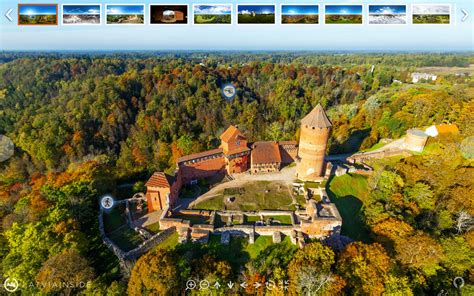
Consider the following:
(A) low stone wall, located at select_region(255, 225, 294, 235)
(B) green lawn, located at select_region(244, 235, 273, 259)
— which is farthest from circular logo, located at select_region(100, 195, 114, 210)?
(A) low stone wall, located at select_region(255, 225, 294, 235)

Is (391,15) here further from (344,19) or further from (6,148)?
(6,148)

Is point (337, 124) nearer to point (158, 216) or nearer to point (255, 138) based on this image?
point (255, 138)

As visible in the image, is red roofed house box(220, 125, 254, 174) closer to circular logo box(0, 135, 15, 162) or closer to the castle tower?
the castle tower

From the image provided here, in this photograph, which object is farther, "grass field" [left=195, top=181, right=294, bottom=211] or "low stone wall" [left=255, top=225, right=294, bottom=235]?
"grass field" [left=195, top=181, right=294, bottom=211]

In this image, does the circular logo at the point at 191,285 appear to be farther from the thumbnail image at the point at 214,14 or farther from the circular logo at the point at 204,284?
the thumbnail image at the point at 214,14

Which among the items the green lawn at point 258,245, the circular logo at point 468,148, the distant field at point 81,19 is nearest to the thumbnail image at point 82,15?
the distant field at point 81,19

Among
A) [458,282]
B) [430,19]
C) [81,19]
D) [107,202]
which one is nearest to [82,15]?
[81,19]

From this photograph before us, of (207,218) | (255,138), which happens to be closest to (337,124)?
(255,138)
